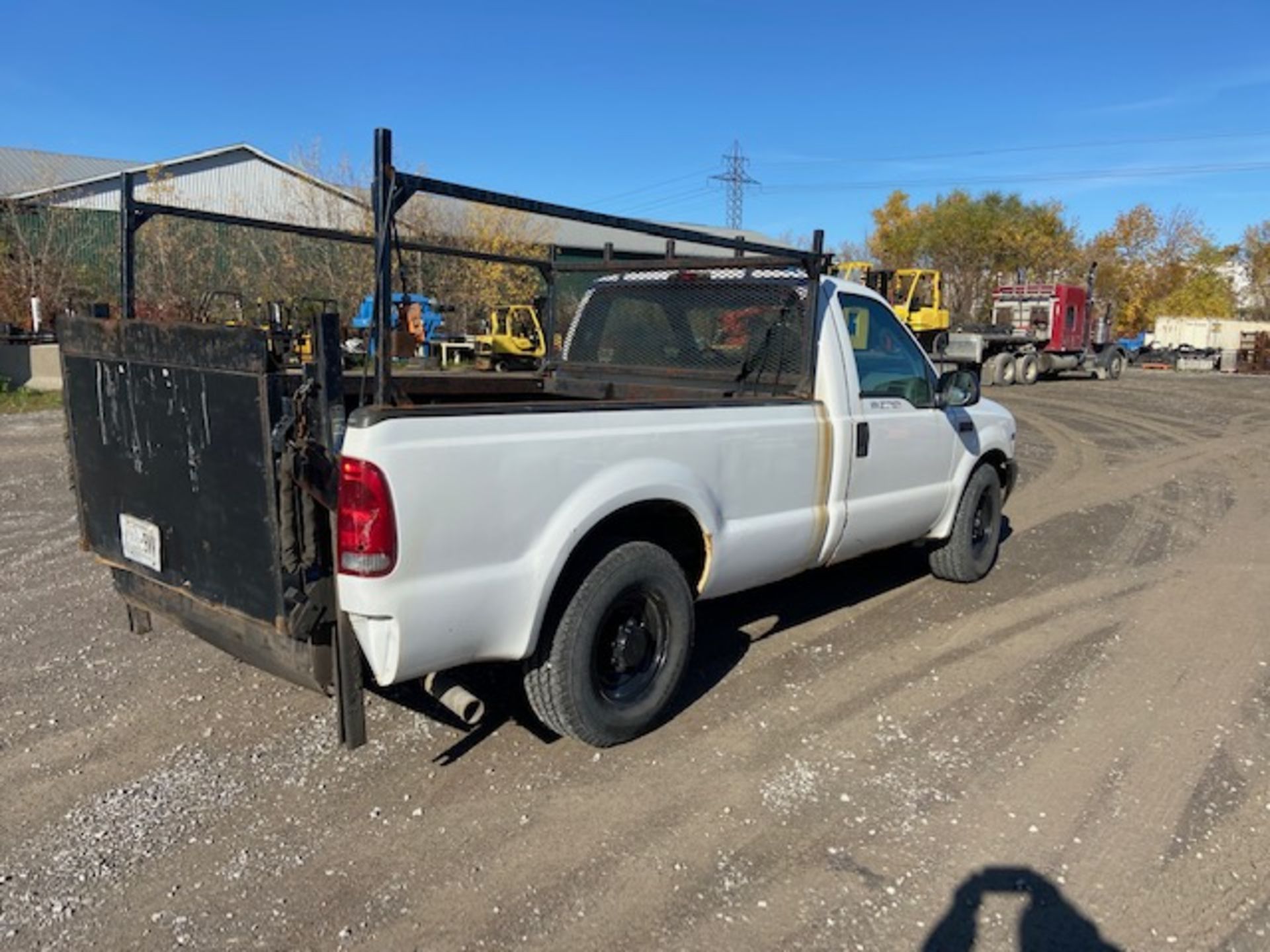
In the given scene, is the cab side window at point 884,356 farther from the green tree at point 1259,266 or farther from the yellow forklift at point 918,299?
the green tree at point 1259,266

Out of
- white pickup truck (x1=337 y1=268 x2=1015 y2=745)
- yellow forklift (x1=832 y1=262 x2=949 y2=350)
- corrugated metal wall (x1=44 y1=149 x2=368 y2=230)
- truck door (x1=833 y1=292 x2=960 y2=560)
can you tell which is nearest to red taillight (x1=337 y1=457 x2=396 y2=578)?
white pickup truck (x1=337 y1=268 x2=1015 y2=745)

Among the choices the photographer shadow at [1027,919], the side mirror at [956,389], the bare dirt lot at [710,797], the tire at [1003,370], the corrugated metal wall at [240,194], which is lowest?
the photographer shadow at [1027,919]

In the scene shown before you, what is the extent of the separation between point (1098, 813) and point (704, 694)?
1.66 m

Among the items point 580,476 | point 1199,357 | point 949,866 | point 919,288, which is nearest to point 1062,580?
point 949,866

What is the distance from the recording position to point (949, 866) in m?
2.99

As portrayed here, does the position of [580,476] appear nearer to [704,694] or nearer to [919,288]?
[704,694]

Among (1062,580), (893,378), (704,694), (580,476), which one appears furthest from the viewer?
(1062,580)

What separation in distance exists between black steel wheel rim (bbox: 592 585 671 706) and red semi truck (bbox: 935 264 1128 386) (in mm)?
23331

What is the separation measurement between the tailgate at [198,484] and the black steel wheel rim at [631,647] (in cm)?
110

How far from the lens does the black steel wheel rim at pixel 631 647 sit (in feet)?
12.2

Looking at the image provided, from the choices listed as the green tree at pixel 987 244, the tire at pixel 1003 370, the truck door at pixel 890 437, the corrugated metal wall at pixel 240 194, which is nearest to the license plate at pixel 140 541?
the truck door at pixel 890 437

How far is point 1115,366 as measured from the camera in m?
31.9

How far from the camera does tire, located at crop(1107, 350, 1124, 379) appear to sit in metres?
31.7

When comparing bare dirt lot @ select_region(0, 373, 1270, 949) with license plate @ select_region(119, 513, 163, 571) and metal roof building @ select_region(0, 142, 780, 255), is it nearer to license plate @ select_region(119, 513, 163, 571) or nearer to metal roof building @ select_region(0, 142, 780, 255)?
license plate @ select_region(119, 513, 163, 571)
